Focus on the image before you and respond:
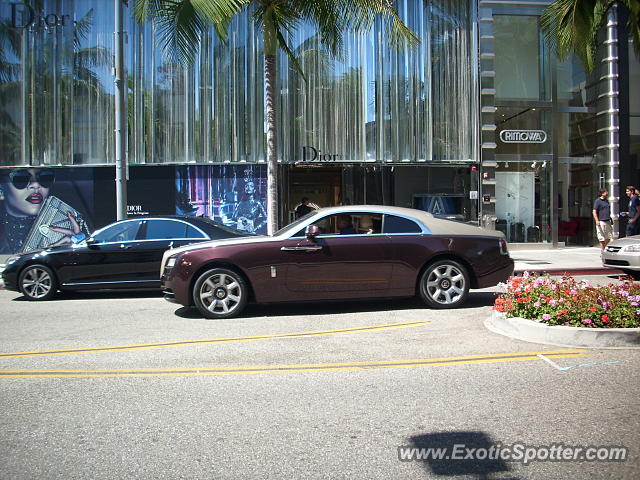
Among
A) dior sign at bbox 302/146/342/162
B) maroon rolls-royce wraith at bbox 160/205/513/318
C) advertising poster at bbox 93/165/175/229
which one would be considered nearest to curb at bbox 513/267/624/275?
maroon rolls-royce wraith at bbox 160/205/513/318

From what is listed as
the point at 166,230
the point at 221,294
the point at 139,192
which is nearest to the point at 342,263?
the point at 221,294

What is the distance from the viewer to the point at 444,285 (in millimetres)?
8477

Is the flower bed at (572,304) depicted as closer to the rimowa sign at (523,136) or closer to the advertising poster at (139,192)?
the rimowa sign at (523,136)

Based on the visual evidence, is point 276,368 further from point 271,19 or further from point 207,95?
point 207,95

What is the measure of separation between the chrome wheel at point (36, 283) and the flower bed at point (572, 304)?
307 inches

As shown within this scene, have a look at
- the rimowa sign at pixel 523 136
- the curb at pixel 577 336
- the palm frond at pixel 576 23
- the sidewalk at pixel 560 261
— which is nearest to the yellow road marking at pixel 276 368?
the curb at pixel 577 336

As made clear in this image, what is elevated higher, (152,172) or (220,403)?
(152,172)

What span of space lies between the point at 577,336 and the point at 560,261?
10.4 m

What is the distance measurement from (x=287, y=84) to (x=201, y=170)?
12.6 ft

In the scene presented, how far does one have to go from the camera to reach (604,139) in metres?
19.8

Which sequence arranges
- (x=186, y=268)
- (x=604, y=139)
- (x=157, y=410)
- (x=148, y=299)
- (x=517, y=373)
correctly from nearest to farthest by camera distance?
(x=157, y=410)
(x=517, y=373)
(x=186, y=268)
(x=148, y=299)
(x=604, y=139)

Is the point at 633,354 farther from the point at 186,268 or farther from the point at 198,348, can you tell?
the point at 186,268

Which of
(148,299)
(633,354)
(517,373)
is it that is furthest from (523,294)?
(148,299)

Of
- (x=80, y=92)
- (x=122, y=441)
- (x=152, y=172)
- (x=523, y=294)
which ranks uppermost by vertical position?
(x=80, y=92)
